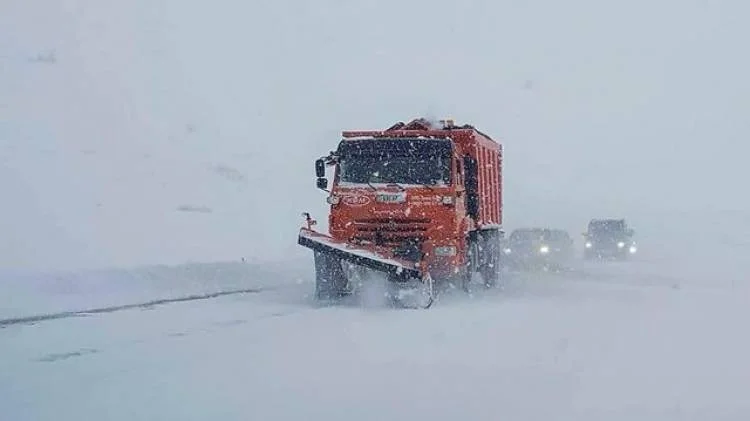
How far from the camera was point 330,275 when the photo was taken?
16.6 m

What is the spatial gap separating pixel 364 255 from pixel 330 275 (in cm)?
129

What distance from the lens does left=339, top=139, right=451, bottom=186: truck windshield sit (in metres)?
16.8
